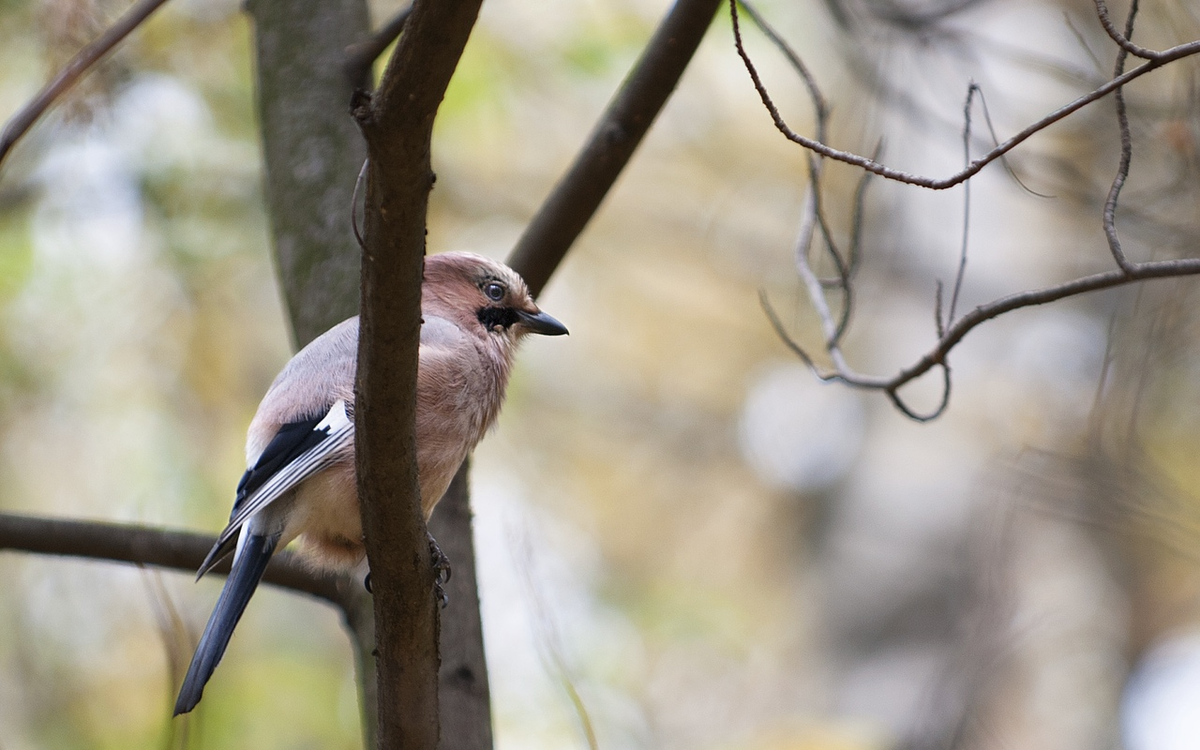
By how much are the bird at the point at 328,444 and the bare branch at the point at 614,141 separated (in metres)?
0.35

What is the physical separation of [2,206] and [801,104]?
5.56 m

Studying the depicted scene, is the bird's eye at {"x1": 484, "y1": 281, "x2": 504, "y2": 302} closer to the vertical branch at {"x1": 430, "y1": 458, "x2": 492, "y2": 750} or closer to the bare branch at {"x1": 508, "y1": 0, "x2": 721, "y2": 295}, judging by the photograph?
the bare branch at {"x1": 508, "y1": 0, "x2": 721, "y2": 295}

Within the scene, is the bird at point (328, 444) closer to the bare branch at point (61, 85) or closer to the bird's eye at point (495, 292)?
the bird's eye at point (495, 292)

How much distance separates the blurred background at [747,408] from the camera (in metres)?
5.28

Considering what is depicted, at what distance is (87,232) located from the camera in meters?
6.43

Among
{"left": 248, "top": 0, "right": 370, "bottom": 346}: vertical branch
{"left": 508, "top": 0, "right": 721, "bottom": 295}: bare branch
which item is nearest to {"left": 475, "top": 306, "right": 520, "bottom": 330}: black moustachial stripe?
{"left": 508, "top": 0, "right": 721, "bottom": 295}: bare branch

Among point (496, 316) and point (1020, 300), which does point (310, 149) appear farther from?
point (1020, 300)

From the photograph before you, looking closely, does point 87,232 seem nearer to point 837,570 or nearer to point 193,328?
point 193,328

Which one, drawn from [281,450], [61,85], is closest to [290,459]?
Result: [281,450]

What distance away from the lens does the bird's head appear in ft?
11.5

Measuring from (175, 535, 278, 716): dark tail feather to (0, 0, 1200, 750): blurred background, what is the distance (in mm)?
1974

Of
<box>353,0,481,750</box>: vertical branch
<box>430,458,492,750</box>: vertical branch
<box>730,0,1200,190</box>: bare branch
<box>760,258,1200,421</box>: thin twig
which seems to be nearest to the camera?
<box>353,0,481,750</box>: vertical branch

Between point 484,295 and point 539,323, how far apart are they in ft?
0.69

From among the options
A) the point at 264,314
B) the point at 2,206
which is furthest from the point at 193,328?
the point at 2,206
